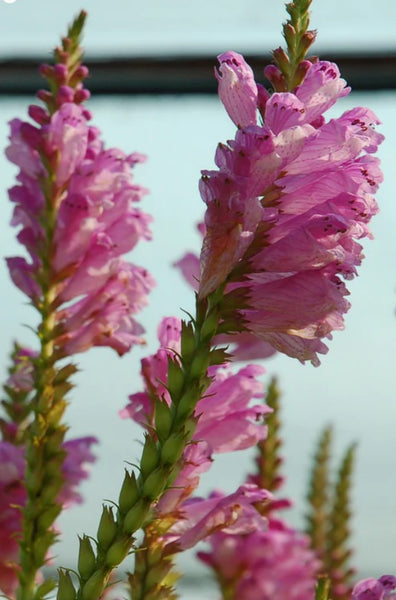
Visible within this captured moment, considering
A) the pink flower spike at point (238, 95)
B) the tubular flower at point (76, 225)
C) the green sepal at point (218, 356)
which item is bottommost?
the green sepal at point (218, 356)

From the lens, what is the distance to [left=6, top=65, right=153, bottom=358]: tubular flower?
0.75 meters

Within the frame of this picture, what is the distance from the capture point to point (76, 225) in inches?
29.4

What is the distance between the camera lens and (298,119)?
0.46 metres

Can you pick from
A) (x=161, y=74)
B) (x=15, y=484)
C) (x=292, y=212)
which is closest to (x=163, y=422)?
(x=292, y=212)

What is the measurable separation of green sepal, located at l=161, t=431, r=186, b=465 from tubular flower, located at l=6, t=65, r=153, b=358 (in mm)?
315

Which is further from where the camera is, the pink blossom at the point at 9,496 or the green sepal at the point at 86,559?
the pink blossom at the point at 9,496

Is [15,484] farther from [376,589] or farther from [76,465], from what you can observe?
[376,589]

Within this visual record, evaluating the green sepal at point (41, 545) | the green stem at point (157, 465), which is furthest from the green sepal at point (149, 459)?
the green sepal at point (41, 545)

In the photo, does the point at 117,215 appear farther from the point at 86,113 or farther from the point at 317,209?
the point at 317,209

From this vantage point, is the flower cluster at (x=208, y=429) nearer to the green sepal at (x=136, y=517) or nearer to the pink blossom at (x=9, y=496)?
the green sepal at (x=136, y=517)

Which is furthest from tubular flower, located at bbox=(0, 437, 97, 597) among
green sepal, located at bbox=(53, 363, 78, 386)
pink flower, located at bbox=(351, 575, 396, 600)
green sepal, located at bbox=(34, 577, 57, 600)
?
pink flower, located at bbox=(351, 575, 396, 600)

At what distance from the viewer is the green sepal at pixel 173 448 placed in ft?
1.40

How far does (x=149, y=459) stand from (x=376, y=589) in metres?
0.14

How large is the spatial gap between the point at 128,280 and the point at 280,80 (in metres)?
0.29
